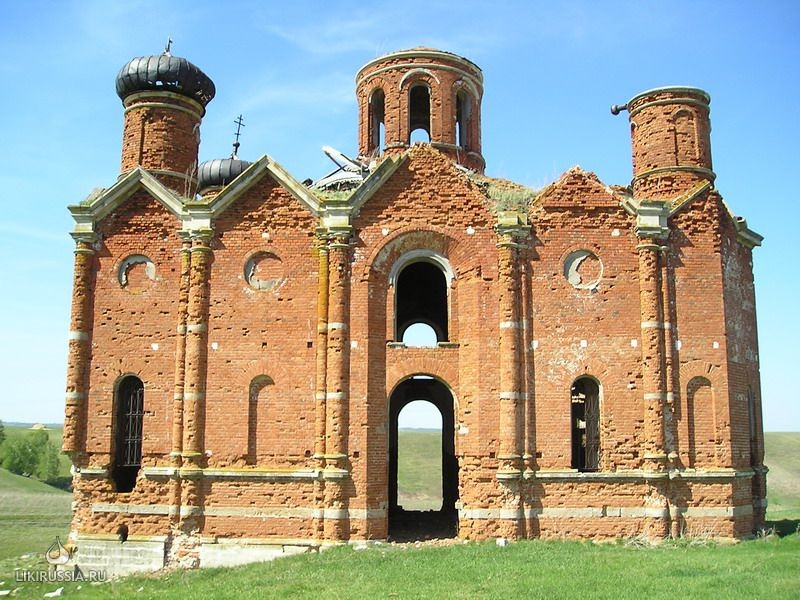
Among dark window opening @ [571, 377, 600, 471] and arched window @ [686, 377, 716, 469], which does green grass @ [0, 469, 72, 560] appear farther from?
arched window @ [686, 377, 716, 469]

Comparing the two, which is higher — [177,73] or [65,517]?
[177,73]

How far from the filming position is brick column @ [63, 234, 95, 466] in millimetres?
17797

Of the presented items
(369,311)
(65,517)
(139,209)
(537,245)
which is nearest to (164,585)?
(369,311)

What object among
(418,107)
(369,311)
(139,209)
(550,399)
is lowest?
(550,399)

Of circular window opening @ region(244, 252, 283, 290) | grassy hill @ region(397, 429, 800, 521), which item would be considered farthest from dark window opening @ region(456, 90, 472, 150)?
grassy hill @ region(397, 429, 800, 521)

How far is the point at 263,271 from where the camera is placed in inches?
713

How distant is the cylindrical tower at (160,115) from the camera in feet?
65.6

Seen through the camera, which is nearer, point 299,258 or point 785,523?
point 299,258

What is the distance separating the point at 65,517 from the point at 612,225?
1171 inches

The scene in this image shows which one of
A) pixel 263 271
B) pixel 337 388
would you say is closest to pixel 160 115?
pixel 263 271

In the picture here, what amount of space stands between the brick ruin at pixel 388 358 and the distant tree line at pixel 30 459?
41.8 meters

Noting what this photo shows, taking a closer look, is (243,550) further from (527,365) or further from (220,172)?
(220,172)

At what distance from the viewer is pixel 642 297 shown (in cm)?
1770

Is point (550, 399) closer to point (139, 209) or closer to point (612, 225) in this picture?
point (612, 225)
